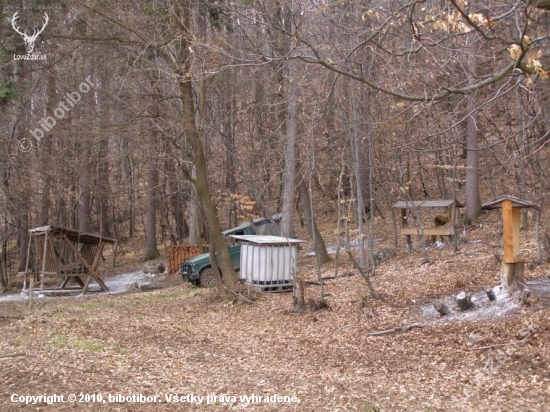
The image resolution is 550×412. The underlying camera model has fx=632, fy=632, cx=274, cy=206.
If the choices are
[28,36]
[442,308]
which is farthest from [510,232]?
[28,36]

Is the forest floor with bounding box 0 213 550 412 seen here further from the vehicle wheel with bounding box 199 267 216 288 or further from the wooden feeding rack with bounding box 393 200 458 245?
the vehicle wheel with bounding box 199 267 216 288

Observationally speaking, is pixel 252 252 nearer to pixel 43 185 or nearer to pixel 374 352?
pixel 374 352

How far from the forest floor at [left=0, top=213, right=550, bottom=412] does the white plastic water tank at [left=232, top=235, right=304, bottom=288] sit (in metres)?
0.79

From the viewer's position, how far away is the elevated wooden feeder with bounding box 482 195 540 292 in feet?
34.0

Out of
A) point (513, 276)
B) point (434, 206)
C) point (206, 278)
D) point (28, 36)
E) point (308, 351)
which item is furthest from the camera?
point (206, 278)

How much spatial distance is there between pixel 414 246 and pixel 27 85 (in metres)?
13.9

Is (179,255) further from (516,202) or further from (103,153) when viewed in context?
(516,202)

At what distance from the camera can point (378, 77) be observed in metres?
16.5

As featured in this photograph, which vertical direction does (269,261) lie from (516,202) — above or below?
below

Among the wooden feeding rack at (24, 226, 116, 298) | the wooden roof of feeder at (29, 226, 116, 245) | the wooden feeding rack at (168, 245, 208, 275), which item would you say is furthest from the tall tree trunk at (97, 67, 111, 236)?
the wooden feeding rack at (168, 245, 208, 275)

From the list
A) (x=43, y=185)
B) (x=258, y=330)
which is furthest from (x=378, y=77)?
(x=43, y=185)

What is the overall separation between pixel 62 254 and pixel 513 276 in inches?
600

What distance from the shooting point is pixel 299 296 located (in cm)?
1277

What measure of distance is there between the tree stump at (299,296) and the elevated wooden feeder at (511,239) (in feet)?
12.9
